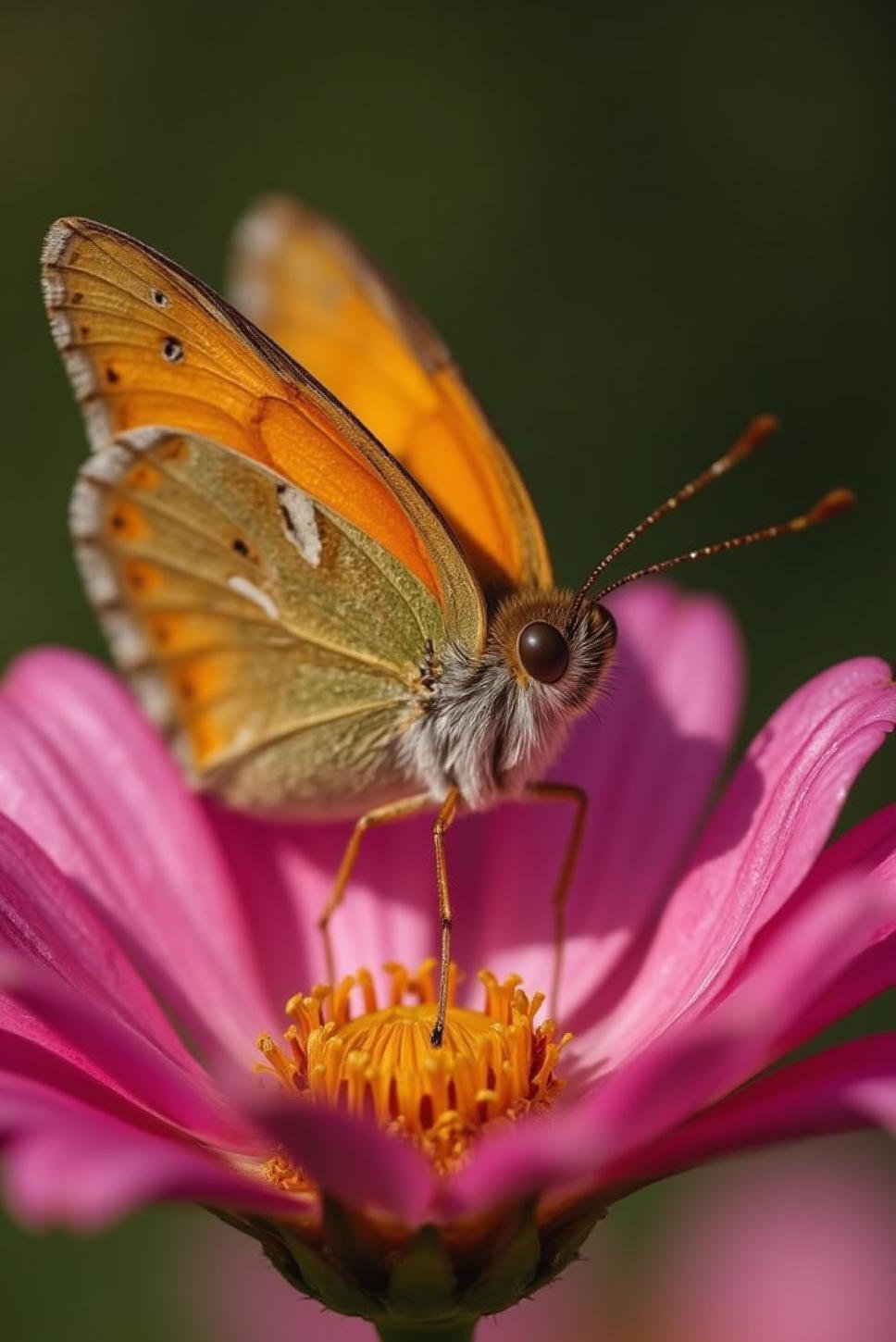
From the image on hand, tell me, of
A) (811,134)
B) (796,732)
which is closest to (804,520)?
(796,732)

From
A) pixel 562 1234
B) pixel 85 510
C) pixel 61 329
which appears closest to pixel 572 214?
pixel 85 510

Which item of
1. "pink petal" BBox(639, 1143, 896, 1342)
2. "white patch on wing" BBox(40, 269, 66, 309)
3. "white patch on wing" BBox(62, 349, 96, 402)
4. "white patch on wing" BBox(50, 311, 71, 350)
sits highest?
"white patch on wing" BBox(40, 269, 66, 309)

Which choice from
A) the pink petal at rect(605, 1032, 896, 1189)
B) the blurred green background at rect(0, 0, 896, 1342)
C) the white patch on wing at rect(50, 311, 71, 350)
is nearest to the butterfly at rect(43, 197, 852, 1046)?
the white patch on wing at rect(50, 311, 71, 350)

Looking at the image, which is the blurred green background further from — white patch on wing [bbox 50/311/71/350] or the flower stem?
the flower stem

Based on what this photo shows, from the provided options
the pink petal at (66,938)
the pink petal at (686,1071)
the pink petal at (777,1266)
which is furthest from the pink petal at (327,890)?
the pink petal at (777,1266)

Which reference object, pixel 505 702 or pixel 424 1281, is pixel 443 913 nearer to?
pixel 505 702

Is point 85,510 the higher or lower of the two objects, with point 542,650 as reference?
higher
